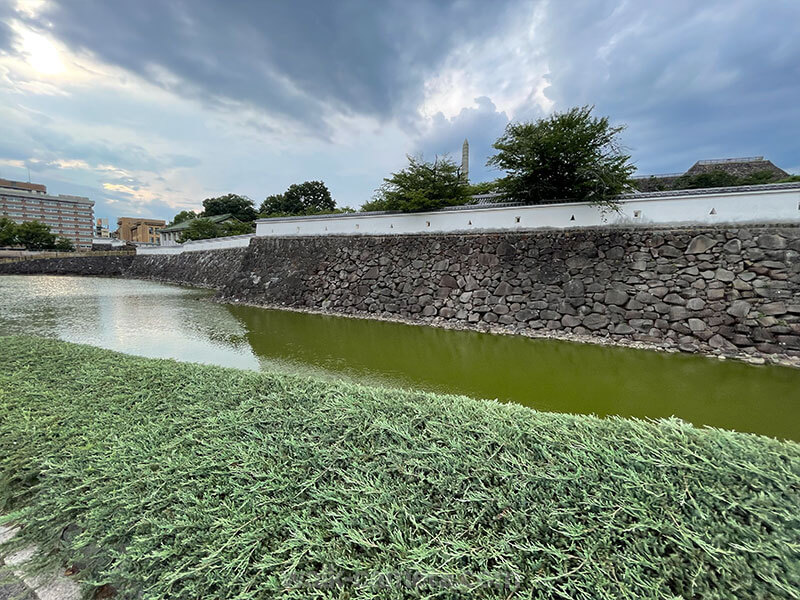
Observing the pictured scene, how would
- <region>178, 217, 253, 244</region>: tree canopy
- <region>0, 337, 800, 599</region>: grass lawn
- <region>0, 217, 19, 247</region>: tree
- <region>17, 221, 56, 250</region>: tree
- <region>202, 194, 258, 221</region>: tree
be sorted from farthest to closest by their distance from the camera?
<region>202, 194, 258, 221</region>: tree, <region>17, 221, 56, 250</region>: tree, <region>0, 217, 19, 247</region>: tree, <region>178, 217, 253, 244</region>: tree canopy, <region>0, 337, 800, 599</region>: grass lawn

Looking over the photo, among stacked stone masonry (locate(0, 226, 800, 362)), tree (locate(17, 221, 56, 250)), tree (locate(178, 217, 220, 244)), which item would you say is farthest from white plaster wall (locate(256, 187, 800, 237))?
tree (locate(17, 221, 56, 250))

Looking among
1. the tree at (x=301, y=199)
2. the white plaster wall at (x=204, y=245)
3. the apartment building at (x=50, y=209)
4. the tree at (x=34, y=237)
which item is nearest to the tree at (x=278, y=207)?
the tree at (x=301, y=199)

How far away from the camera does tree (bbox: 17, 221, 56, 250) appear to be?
3181 centimetres

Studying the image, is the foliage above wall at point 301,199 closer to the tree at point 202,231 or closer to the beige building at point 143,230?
the tree at point 202,231

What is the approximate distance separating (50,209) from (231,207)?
4921 cm

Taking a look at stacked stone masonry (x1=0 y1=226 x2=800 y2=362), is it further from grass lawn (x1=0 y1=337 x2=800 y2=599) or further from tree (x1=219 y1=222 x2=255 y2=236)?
tree (x1=219 y1=222 x2=255 y2=236)

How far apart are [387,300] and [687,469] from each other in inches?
342

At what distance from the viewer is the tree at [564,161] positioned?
7.81 meters

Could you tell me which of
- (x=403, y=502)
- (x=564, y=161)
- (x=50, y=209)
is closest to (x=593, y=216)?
(x=564, y=161)

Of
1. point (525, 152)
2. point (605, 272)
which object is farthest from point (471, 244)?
point (605, 272)

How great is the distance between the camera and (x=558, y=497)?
1.16m

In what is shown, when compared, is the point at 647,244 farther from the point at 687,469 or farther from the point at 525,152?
the point at 687,469

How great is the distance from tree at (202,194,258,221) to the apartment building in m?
31.2

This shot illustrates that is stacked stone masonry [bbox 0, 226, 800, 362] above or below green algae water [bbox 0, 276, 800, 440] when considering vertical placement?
above
